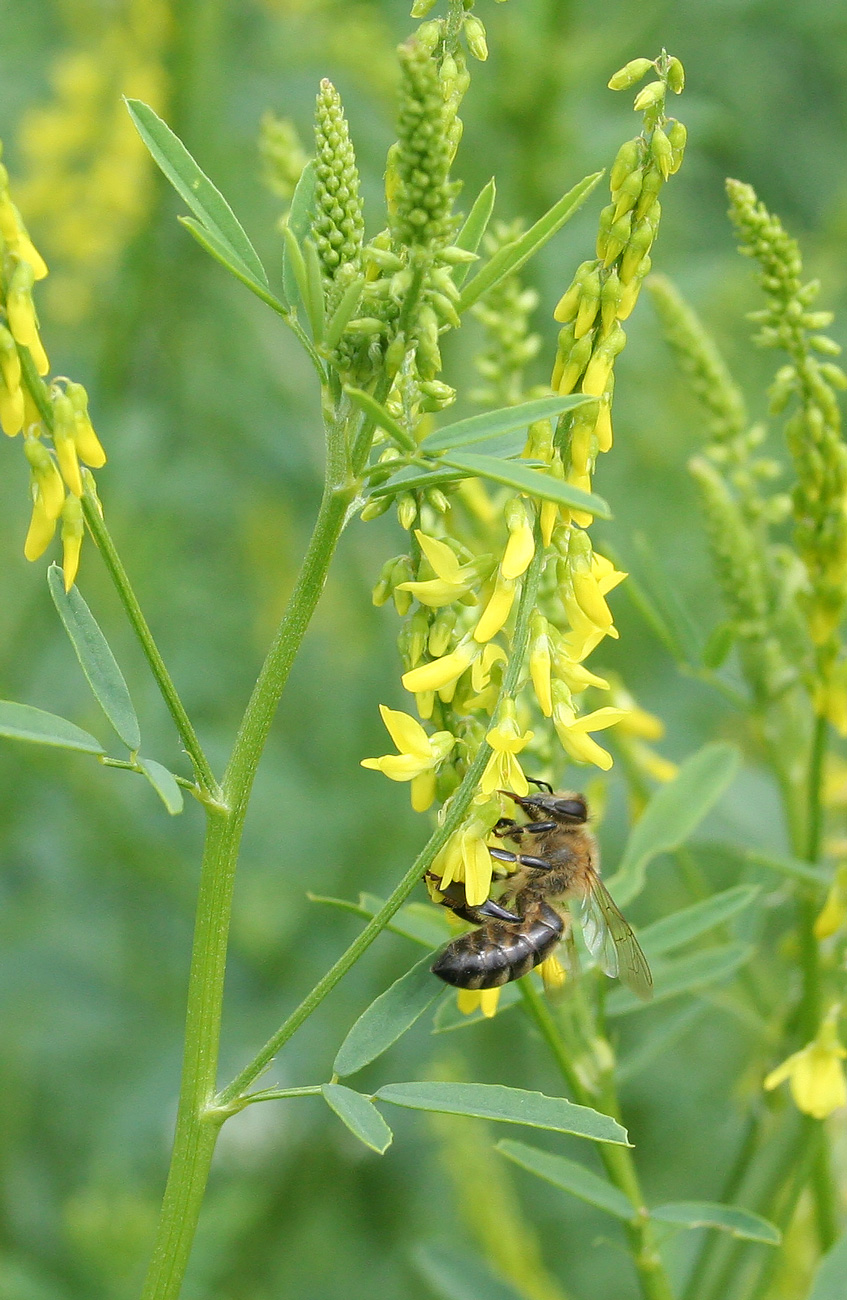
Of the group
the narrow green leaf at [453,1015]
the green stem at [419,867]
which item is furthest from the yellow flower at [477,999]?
the green stem at [419,867]

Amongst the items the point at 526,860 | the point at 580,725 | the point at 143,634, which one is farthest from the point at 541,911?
the point at 143,634

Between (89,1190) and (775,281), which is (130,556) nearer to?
(89,1190)

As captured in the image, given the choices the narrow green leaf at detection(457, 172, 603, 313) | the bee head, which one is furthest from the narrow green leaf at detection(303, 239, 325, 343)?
the bee head

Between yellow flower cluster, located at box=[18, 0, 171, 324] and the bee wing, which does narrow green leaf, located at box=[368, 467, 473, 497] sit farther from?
yellow flower cluster, located at box=[18, 0, 171, 324]

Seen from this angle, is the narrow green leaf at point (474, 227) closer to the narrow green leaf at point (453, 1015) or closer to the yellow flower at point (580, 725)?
the yellow flower at point (580, 725)

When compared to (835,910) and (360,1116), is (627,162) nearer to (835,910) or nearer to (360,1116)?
(360,1116)

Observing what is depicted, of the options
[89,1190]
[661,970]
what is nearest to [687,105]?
[661,970]
